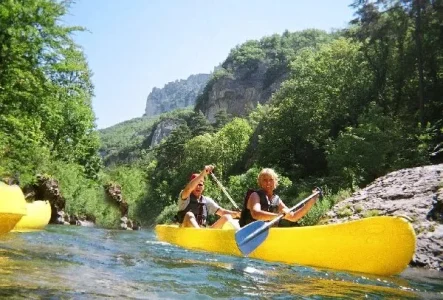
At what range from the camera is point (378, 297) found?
4164 mm

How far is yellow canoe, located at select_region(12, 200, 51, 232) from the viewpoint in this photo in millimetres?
10055

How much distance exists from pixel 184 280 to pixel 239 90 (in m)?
89.1

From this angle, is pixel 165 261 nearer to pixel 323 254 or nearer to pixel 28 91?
pixel 323 254

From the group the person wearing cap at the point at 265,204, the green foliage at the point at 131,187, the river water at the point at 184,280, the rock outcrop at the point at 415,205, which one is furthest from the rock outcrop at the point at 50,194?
the person wearing cap at the point at 265,204

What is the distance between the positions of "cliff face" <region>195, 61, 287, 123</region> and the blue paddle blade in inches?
3178

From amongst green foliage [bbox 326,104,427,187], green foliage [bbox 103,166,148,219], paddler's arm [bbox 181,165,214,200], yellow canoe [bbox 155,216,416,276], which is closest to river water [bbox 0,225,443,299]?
yellow canoe [bbox 155,216,416,276]

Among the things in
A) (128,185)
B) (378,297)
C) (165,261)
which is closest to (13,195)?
(165,261)

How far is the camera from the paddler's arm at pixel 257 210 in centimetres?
631

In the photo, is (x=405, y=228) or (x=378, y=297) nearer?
(x=378, y=297)

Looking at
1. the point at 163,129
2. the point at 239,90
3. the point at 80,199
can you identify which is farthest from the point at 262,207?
the point at 163,129

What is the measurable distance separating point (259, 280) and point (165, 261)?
1638 mm

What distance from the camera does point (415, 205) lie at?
9266mm

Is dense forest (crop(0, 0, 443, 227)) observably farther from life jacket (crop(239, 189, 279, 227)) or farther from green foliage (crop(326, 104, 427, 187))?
life jacket (crop(239, 189, 279, 227))

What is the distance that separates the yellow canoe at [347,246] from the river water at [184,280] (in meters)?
0.14
